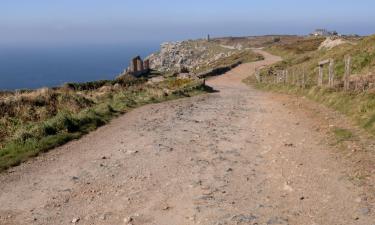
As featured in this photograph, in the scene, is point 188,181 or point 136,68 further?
point 136,68

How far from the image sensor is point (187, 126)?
16578 mm

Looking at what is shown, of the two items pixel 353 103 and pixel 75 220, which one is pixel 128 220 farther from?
pixel 353 103

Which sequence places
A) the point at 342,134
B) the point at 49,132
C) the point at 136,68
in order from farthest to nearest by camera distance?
1. the point at 136,68
2. the point at 49,132
3. the point at 342,134

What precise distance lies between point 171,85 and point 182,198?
2949 centimetres

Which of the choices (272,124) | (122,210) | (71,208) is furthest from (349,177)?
(272,124)

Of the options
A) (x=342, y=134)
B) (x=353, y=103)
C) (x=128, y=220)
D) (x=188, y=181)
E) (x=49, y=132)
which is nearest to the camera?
(x=128, y=220)

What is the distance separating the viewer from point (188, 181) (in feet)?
33.2

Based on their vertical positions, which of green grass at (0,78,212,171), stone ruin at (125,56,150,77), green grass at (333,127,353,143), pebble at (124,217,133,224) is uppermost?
green grass at (333,127,353,143)

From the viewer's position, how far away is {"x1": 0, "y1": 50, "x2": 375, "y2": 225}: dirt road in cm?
827

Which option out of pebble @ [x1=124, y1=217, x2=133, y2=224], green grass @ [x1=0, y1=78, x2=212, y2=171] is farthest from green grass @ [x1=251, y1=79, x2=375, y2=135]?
green grass @ [x1=0, y1=78, x2=212, y2=171]

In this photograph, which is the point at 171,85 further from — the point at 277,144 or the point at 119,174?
the point at 119,174

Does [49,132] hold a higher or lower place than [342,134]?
lower

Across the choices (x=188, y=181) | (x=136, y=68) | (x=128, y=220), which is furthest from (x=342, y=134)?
(x=136, y=68)

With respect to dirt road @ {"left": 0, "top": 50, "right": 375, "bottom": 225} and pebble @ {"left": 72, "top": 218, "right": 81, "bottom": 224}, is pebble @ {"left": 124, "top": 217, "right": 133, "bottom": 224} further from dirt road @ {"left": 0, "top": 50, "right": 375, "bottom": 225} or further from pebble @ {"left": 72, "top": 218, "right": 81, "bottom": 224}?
pebble @ {"left": 72, "top": 218, "right": 81, "bottom": 224}
